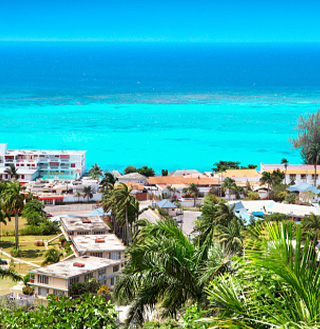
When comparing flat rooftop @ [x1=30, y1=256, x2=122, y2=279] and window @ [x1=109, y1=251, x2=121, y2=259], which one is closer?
flat rooftop @ [x1=30, y1=256, x2=122, y2=279]

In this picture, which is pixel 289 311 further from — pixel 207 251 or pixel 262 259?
pixel 207 251

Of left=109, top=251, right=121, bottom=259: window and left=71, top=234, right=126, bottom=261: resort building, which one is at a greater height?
left=71, top=234, right=126, bottom=261: resort building

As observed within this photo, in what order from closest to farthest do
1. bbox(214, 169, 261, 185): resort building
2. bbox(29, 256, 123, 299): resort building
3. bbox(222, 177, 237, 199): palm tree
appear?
bbox(29, 256, 123, 299): resort building, bbox(222, 177, 237, 199): palm tree, bbox(214, 169, 261, 185): resort building

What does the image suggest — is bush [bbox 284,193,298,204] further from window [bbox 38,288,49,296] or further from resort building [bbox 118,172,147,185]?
window [bbox 38,288,49,296]

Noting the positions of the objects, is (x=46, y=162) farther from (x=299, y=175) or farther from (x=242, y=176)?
(x=299, y=175)

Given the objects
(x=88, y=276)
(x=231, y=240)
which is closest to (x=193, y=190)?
(x=88, y=276)

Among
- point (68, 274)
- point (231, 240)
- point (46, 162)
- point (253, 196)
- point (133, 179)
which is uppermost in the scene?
point (46, 162)

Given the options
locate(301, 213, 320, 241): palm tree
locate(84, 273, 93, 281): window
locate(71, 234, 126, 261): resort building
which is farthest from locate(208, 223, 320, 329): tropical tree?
locate(301, 213, 320, 241): palm tree

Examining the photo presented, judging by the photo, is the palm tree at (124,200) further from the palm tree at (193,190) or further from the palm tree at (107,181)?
the palm tree at (107,181)
